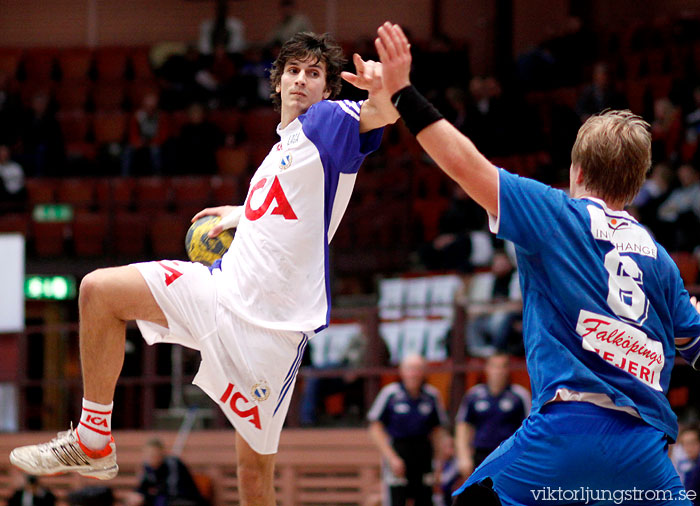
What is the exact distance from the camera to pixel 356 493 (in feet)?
36.2

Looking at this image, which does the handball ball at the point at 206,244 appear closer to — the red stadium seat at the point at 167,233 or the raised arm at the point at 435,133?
the raised arm at the point at 435,133

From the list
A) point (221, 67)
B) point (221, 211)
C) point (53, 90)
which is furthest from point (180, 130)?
point (221, 211)

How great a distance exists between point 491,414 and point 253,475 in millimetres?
4628

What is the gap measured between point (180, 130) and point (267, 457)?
11411 mm

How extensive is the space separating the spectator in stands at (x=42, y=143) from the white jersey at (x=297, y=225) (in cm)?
1195

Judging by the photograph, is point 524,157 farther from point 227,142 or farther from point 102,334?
point 102,334

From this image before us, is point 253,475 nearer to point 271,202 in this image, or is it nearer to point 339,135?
point 271,202

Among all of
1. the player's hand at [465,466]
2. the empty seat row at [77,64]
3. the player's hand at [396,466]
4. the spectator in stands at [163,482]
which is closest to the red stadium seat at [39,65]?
the empty seat row at [77,64]

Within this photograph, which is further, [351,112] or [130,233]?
[130,233]

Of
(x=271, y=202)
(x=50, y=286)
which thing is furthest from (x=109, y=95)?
(x=271, y=202)

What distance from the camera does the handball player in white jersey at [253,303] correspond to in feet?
13.4

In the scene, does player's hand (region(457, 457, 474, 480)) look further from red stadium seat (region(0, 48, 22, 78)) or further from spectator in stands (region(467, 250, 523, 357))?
red stadium seat (region(0, 48, 22, 78))

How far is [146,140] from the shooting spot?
51.2 feet

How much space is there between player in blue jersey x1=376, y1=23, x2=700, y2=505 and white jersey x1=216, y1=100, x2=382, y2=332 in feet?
3.30
